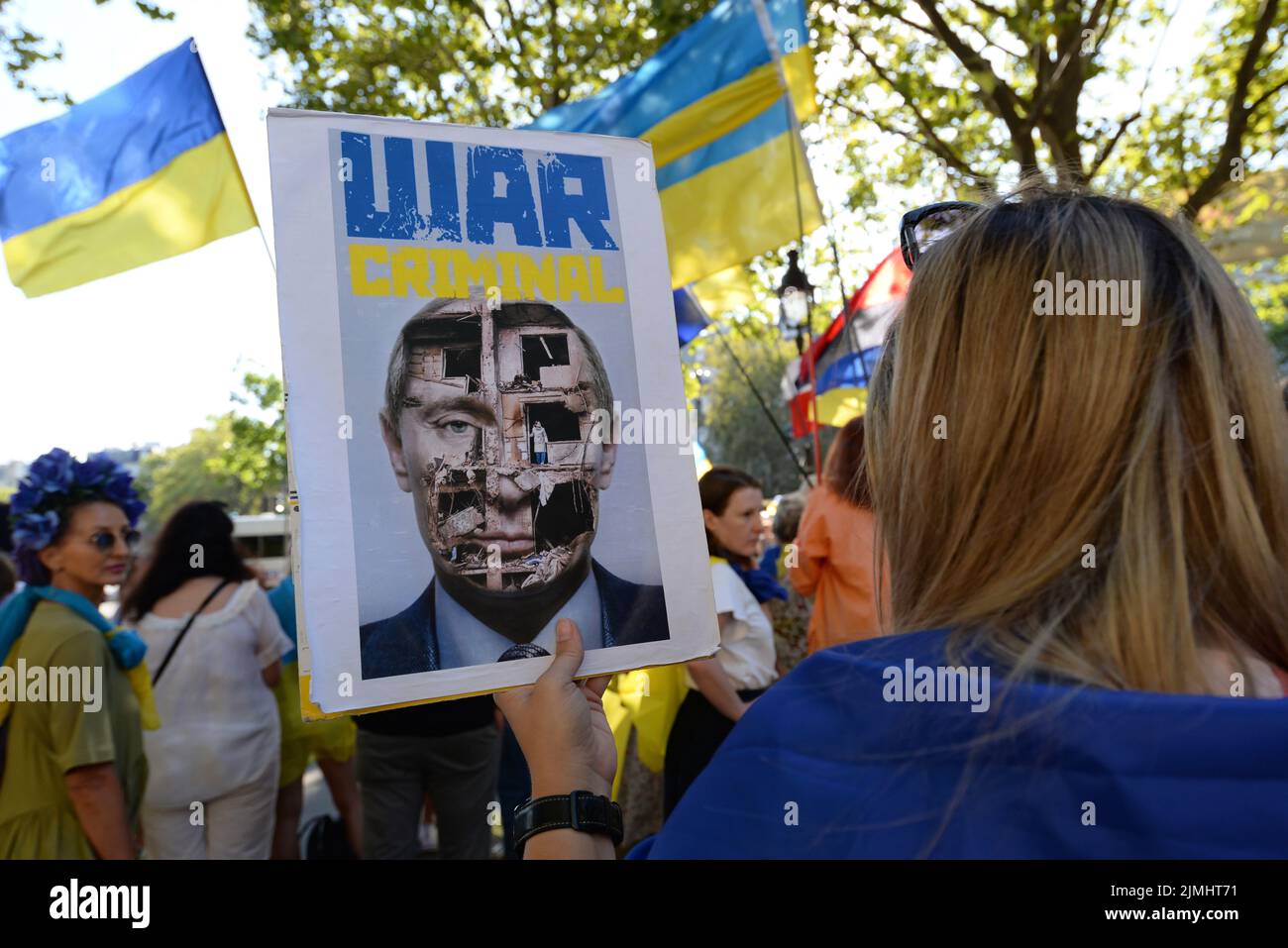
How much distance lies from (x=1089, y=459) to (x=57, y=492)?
3.48 metres

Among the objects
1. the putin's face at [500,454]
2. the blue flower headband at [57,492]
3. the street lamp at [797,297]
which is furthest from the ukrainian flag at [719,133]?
the putin's face at [500,454]

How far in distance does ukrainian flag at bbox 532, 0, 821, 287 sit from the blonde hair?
164 inches

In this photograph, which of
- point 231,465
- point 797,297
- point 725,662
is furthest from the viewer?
point 231,465

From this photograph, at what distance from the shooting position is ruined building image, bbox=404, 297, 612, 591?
1.45 meters

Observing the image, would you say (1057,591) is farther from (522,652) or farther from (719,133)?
(719,133)

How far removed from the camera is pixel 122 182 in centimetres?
473

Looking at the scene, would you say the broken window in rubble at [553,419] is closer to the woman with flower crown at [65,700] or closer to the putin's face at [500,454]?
the putin's face at [500,454]

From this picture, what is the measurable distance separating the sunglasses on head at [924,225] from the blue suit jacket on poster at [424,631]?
633mm

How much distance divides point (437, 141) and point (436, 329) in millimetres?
299

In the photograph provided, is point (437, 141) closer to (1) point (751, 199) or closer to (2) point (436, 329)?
(2) point (436, 329)

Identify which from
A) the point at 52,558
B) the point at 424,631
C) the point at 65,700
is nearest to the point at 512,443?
the point at 424,631

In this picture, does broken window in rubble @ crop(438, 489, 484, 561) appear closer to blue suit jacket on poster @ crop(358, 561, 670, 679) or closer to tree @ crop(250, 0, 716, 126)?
blue suit jacket on poster @ crop(358, 561, 670, 679)

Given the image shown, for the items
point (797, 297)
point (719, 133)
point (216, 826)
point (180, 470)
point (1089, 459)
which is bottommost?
point (216, 826)

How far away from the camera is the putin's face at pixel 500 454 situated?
1437 mm
